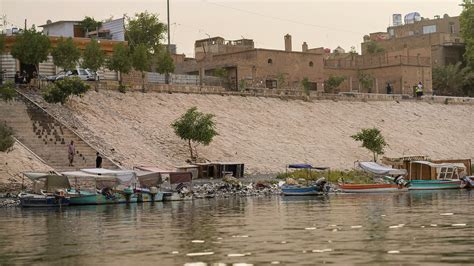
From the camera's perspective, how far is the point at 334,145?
215ft

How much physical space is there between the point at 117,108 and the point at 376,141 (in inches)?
663

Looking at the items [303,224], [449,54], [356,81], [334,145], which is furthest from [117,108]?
[449,54]

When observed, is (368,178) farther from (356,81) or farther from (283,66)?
(356,81)

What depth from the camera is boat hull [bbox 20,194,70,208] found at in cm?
4256

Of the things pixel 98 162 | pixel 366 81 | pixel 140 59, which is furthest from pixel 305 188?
pixel 366 81

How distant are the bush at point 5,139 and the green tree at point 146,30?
3876cm

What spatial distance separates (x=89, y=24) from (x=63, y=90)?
2398cm

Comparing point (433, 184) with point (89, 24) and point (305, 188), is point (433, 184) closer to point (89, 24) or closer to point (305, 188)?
point (305, 188)

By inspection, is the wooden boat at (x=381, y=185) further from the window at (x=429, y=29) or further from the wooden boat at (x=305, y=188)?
the window at (x=429, y=29)

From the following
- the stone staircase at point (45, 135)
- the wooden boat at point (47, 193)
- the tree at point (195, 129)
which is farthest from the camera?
the tree at point (195, 129)

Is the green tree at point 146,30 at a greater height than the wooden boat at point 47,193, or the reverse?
the green tree at point 146,30

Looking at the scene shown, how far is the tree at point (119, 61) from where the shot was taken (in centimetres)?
6381

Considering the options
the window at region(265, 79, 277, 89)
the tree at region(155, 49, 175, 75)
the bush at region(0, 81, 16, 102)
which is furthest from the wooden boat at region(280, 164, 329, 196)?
the window at region(265, 79, 277, 89)

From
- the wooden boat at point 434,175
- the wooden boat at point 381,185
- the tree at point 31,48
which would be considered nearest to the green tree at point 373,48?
the wooden boat at point 434,175
